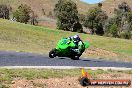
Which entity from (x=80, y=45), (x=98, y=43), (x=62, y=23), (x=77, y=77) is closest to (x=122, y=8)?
(x=62, y=23)

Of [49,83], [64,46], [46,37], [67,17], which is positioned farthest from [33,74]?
[67,17]

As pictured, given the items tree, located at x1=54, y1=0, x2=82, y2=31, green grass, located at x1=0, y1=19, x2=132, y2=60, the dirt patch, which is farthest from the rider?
tree, located at x1=54, y1=0, x2=82, y2=31

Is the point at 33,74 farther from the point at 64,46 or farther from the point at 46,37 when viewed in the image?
the point at 46,37

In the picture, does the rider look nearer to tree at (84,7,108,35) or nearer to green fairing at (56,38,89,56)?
green fairing at (56,38,89,56)

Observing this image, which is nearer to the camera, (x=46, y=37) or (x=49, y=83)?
(x=49, y=83)

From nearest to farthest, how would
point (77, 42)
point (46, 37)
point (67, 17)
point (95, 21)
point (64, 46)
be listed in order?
1. point (64, 46)
2. point (77, 42)
3. point (46, 37)
4. point (67, 17)
5. point (95, 21)

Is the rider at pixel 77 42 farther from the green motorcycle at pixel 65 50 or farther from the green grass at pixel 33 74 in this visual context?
the green grass at pixel 33 74

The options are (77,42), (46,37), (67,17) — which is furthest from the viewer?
(67,17)

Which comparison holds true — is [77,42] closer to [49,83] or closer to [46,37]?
[49,83]

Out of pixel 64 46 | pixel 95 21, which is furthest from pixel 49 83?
pixel 95 21

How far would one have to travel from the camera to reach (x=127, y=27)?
403 feet

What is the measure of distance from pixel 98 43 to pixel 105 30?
49.3 metres

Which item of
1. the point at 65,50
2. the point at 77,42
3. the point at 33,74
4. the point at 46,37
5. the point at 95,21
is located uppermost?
the point at 77,42

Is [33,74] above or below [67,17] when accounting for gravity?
above
